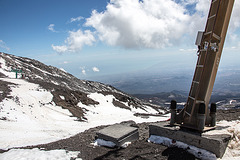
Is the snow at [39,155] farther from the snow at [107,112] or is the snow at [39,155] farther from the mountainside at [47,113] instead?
the snow at [107,112]

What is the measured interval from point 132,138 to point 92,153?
7.30ft

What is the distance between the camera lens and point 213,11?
791cm

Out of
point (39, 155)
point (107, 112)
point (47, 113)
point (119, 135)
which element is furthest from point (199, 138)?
point (107, 112)

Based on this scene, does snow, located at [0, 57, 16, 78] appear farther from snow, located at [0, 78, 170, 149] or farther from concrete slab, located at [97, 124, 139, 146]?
concrete slab, located at [97, 124, 139, 146]

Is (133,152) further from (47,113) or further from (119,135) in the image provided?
(47,113)

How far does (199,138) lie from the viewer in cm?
705

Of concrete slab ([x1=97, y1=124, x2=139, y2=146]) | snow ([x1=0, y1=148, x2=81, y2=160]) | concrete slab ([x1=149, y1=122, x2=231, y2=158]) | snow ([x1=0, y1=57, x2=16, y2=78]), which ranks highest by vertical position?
snow ([x1=0, y1=57, x2=16, y2=78])

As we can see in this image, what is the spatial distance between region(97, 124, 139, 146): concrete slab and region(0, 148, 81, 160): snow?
1608 mm

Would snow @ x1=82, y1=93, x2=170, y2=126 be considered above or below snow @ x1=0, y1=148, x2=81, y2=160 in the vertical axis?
below

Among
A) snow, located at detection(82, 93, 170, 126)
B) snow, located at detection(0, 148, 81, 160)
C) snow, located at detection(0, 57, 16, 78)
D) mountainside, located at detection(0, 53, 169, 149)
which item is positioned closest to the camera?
snow, located at detection(0, 148, 81, 160)

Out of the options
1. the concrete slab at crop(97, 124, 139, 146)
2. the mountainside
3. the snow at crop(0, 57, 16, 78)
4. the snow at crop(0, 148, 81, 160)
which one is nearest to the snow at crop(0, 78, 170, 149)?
the mountainside

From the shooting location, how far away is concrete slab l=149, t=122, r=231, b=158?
6539 millimetres

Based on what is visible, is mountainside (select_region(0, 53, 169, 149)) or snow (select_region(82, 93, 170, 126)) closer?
mountainside (select_region(0, 53, 169, 149))

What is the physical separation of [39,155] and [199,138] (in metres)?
6.66
